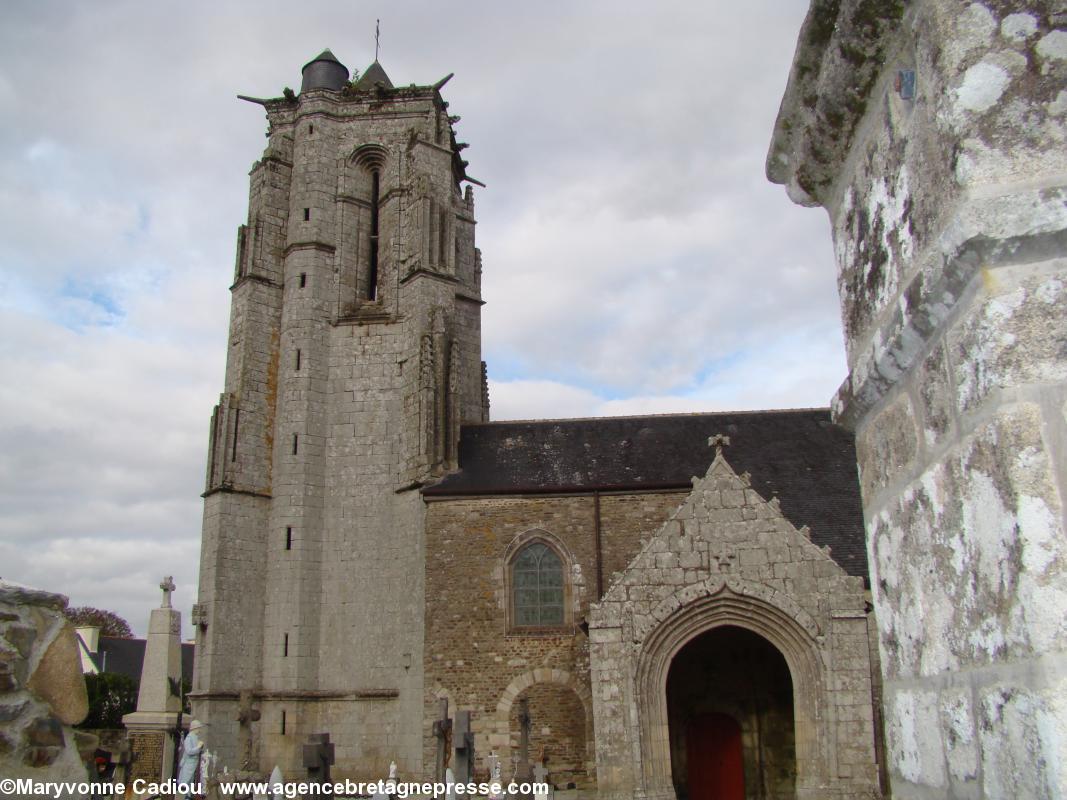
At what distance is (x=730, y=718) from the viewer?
17359 mm

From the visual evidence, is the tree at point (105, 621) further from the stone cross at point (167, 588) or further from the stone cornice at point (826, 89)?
the stone cornice at point (826, 89)

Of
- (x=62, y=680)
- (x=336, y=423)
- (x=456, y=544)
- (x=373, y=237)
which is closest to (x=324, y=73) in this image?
(x=373, y=237)

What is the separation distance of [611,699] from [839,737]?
328 centimetres

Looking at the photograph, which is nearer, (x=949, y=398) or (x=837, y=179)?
(x=949, y=398)

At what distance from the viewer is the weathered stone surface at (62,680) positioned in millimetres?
3400

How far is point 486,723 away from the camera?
60.0ft

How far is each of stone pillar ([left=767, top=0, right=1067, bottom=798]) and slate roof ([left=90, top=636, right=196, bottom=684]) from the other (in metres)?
44.6

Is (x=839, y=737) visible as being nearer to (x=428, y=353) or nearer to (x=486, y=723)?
(x=486, y=723)

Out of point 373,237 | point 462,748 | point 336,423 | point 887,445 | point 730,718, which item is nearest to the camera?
point 887,445

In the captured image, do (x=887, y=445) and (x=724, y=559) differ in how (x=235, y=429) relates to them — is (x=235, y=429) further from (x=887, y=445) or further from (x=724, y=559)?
(x=887, y=445)

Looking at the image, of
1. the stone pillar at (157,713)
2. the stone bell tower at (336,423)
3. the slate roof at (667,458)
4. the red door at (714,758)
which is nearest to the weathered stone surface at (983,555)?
the stone pillar at (157,713)

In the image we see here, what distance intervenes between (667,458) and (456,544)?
525 cm

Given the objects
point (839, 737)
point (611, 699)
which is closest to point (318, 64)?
point (611, 699)

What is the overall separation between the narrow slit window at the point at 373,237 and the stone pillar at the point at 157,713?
11.6 meters
